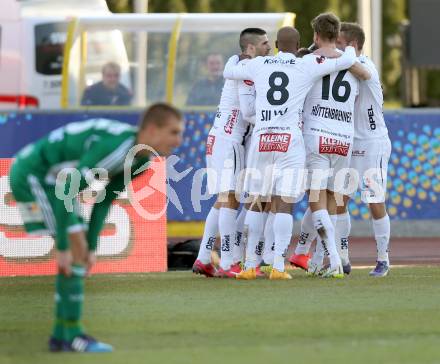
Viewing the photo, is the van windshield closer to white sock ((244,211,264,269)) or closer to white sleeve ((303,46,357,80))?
white sock ((244,211,264,269))

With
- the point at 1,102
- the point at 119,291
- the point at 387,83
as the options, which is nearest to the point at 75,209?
the point at 119,291

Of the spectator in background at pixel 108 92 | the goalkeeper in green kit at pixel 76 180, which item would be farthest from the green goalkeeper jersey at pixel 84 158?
the spectator in background at pixel 108 92

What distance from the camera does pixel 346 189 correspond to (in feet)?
44.1

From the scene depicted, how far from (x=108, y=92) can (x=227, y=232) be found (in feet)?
24.9

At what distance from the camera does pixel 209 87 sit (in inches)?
785

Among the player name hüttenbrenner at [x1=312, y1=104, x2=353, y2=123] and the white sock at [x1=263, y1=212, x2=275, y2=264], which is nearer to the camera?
the player name hüttenbrenner at [x1=312, y1=104, x2=353, y2=123]

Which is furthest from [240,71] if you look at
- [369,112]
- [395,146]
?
[395,146]

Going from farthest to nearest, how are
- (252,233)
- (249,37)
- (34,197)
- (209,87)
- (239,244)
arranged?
(209,87) → (239,244) → (249,37) → (252,233) → (34,197)

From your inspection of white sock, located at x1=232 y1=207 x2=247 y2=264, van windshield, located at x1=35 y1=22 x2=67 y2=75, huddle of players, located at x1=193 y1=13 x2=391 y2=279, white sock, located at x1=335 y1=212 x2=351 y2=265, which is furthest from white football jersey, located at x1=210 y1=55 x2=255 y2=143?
van windshield, located at x1=35 y1=22 x2=67 y2=75

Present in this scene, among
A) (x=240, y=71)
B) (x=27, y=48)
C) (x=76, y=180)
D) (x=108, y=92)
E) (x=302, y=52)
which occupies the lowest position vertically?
(x=76, y=180)

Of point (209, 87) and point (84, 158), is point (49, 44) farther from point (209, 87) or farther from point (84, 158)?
point (84, 158)

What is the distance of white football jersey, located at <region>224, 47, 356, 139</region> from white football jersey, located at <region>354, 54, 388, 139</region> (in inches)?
21.2

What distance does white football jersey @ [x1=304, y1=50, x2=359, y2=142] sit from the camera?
1289cm

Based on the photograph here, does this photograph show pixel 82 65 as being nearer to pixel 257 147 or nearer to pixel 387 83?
pixel 257 147
